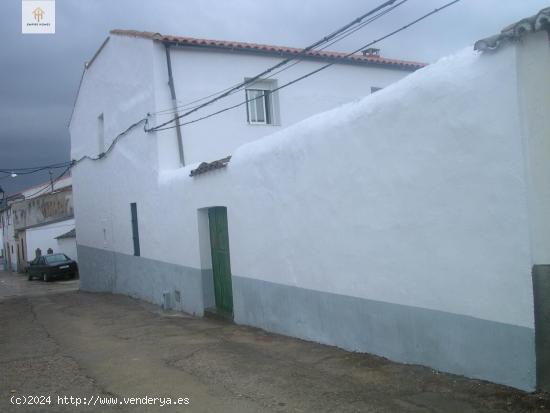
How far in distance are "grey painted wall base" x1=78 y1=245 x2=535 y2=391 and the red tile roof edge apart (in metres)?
5.49

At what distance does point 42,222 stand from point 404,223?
128ft

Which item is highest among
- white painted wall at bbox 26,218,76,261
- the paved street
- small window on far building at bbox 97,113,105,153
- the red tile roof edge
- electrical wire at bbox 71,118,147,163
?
the red tile roof edge

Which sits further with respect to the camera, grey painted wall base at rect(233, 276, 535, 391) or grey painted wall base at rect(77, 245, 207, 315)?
grey painted wall base at rect(77, 245, 207, 315)

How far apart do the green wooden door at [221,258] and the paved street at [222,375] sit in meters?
0.55

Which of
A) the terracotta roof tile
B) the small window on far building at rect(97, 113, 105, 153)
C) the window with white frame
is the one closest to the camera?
the terracotta roof tile

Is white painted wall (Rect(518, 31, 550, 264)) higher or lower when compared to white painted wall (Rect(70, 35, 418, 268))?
lower

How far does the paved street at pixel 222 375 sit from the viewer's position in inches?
189

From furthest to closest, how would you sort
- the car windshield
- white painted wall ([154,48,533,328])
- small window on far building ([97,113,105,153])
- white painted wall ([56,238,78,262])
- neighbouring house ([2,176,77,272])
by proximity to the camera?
1. neighbouring house ([2,176,77,272])
2. white painted wall ([56,238,78,262])
3. the car windshield
4. small window on far building ([97,113,105,153])
5. white painted wall ([154,48,533,328])

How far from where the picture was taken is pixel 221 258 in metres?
10.2

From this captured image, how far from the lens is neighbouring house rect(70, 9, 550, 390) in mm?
4379

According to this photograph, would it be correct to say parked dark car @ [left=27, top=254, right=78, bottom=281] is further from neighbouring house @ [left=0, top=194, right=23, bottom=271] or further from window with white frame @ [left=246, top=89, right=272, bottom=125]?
window with white frame @ [left=246, top=89, right=272, bottom=125]

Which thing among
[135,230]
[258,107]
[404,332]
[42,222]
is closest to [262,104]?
[258,107]

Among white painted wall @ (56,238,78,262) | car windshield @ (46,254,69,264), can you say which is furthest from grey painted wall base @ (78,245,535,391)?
white painted wall @ (56,238,78,262)

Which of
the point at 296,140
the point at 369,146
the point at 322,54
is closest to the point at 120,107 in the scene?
the point at 322,54
